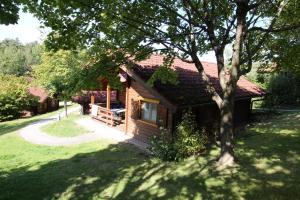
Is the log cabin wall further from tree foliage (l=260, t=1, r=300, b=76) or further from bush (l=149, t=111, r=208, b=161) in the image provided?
tree foliage (l=260, t=1, r=300, b=76)

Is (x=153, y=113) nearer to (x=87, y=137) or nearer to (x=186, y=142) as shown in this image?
(x=186, y=142)

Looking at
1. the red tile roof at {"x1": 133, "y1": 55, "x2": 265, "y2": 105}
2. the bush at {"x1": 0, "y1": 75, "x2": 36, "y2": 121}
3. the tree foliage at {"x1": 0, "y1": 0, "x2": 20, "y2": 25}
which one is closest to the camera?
the tree foliage at {"x1": 0, "y1": 0, "x2": 20, "y2": 25}

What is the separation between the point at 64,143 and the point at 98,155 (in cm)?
376

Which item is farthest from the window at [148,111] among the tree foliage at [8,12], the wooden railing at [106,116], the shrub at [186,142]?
the tree foliage at [8,12]

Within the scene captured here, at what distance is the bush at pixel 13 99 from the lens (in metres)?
36.5

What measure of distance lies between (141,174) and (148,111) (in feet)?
19.1

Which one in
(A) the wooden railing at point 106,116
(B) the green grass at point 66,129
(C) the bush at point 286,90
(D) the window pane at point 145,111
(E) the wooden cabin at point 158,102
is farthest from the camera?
(C) the bush at point 286,90

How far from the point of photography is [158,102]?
14.7 meters

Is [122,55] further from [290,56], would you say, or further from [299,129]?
[299,129]

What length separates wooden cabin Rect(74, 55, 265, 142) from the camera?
13758 millimetres

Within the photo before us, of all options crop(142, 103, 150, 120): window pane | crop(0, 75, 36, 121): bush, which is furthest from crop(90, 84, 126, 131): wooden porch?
crop(0, 75, 36, 121): bush

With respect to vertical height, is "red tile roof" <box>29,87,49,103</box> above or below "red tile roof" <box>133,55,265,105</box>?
below

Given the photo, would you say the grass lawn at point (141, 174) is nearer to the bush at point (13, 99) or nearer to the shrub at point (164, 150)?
the shrub at point (164, 150)

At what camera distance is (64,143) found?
650 inches
